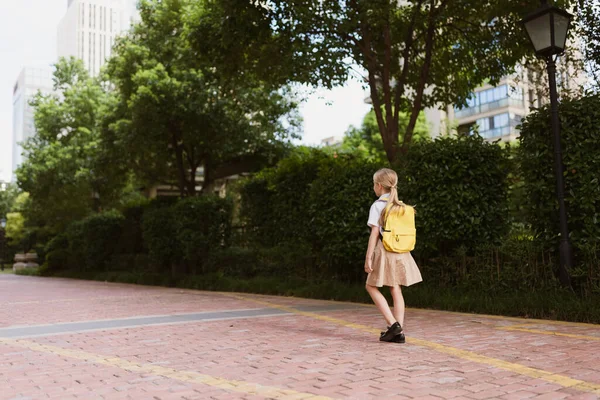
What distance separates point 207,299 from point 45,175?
19.6m

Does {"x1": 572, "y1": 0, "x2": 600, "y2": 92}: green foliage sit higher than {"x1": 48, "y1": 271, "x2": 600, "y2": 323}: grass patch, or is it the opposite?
{"x1": 572, "y1": 0, "x2": 600, "y2": 92}: green foliage

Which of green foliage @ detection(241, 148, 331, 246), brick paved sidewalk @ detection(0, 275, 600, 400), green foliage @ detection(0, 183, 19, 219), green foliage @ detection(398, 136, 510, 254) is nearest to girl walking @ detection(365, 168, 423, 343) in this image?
brick paved sidewalk @ detection(0, 275, 600, 400)

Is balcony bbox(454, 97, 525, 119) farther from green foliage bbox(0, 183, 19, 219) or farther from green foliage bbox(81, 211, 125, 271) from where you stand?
green foliage bbox(0, 183, 19, 219)

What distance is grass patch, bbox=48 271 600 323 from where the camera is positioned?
23.6 feet

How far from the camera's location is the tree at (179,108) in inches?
685

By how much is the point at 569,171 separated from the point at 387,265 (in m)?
3.68

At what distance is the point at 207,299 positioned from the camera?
1141 cm

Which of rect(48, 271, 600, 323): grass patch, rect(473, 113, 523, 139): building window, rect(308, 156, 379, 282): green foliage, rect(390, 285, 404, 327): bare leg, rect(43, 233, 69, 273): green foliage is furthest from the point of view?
rect(473, 113, 523, 139): building window

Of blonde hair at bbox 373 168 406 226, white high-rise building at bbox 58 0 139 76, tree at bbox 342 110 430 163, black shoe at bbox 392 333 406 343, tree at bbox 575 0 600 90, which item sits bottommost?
black shoe at bbox 392 333 406 343

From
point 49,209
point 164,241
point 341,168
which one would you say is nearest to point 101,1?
point 49,209

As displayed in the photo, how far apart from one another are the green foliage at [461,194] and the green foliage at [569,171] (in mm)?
821

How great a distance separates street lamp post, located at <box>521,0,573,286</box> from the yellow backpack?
296cm

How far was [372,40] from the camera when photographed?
12406 mm

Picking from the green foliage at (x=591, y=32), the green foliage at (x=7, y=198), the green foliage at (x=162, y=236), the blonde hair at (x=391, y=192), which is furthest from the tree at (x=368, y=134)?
the green foliage at (x=7, y=198)
